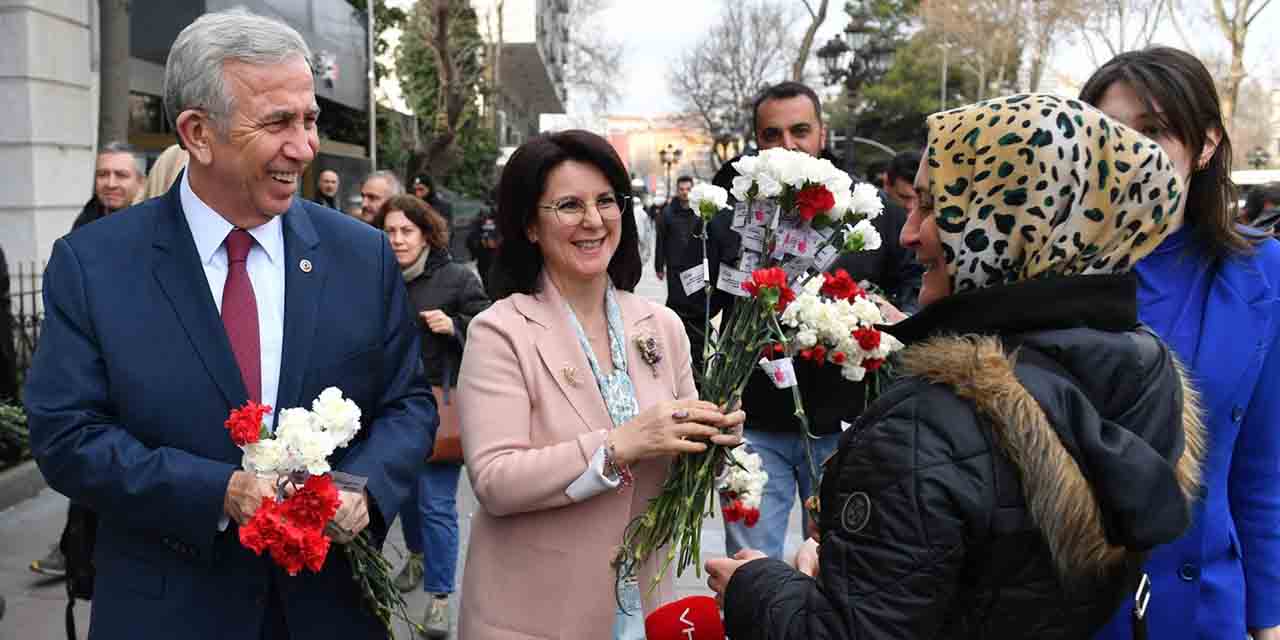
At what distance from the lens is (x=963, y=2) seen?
130ft

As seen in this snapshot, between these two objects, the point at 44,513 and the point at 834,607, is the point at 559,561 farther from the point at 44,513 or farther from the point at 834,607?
the point at 44,513

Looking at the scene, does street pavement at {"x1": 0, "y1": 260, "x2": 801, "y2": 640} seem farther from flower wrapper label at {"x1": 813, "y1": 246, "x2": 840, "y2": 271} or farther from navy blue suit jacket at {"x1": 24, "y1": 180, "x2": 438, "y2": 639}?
flower wrapper label at {"x1": 813, "y1": 246, "x2": 840, "y2": 271}

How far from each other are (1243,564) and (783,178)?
4.60 feet

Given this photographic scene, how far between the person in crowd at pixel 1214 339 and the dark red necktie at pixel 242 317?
1941 millimetres

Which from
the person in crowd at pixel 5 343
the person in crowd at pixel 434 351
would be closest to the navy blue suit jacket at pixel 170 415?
the person in crowd at pixel 434 351

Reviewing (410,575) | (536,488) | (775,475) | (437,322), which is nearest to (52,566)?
(410,575)

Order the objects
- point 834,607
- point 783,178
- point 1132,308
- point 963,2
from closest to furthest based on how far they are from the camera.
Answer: point 834,607, point 1132,308, point 783,178, point 963,2

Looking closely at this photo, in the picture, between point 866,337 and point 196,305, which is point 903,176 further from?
point 196,305

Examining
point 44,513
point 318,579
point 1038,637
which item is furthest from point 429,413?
point 44,513

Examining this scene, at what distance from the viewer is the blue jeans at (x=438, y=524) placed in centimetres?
479

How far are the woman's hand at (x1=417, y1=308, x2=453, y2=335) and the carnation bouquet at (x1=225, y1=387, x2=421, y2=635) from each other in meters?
2.70

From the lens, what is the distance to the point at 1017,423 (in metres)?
1.52

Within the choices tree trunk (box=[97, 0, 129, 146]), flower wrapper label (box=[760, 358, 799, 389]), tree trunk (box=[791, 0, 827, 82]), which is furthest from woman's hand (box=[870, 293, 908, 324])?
tree trunk (box=[791, 0, 827, 82])

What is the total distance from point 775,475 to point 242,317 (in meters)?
2.11
